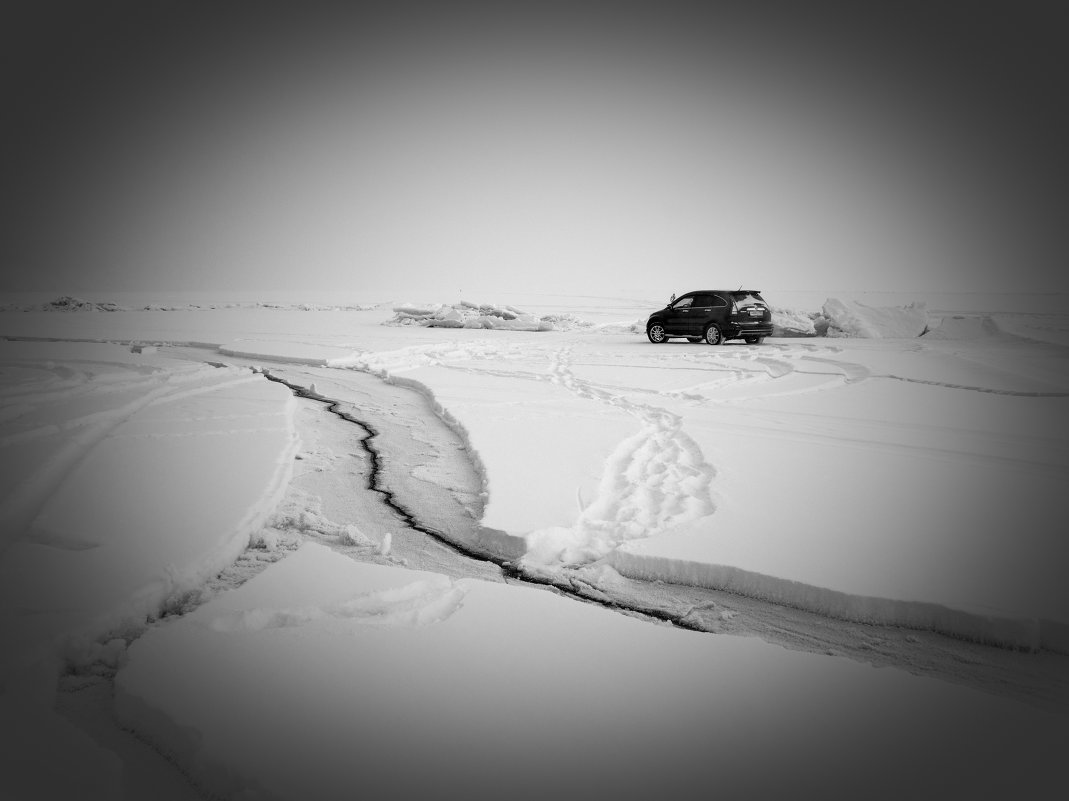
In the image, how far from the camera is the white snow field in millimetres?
2295

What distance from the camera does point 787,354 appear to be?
1599cm

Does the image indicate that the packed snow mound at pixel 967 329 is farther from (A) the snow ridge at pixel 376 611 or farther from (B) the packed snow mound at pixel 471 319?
(A) the snow ridge at pixel 376 611

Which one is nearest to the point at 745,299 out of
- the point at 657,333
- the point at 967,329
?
the point at 657,333

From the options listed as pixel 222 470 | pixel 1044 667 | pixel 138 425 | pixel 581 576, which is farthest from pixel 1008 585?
pixel 138 425

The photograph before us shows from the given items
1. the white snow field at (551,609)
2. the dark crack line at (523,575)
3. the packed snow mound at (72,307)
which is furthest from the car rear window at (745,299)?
the packed snow mound at (72,307)

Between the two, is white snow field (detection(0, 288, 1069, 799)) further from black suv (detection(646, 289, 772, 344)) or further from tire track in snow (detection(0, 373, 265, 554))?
black suv (detection(646, 289, 772, 344))

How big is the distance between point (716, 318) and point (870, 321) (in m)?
6.54

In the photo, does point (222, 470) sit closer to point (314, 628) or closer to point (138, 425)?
point (138, 425)

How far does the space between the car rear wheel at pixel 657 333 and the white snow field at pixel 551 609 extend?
451 inches

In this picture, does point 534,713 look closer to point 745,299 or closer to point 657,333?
point 745,299

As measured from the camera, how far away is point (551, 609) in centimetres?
Result: 344

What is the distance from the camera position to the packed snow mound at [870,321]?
21094 mm

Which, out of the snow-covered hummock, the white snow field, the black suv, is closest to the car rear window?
the black suv

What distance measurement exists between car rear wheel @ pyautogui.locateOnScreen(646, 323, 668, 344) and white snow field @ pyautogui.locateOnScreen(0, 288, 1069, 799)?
11.5 meters
